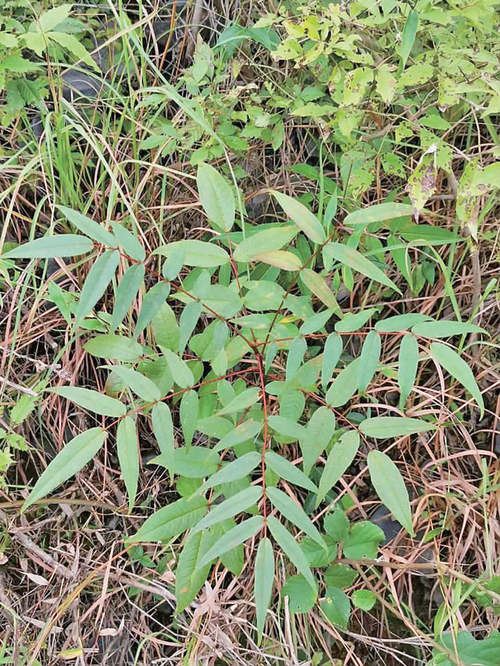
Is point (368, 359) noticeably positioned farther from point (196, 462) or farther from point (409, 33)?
point (409, 33)

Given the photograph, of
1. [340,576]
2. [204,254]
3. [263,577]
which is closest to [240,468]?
[263,577]

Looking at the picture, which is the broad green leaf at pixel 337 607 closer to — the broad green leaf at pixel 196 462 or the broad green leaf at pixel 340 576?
the broad green leaf at pixel 340 576

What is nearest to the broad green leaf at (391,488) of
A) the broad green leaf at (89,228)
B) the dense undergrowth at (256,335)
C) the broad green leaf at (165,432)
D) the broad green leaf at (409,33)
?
the dense undergrowth at (256,335)

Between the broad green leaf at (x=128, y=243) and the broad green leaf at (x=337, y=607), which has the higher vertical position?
the broad green leaf at (x=128, y=243)

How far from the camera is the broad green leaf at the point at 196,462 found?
109cm

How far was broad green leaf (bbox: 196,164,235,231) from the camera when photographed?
1006 mm

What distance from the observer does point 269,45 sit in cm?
136

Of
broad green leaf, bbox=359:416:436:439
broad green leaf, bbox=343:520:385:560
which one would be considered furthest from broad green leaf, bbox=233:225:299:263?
broad green leaf, bbox=343:520:385:560

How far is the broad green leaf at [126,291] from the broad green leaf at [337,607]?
29.6 inches

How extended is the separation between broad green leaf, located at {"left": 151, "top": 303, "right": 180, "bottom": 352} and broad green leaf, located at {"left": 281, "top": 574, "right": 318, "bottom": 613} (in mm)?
537

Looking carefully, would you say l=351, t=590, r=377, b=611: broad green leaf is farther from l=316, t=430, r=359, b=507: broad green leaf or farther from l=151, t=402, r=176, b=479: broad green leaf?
l=151, t=402, r=176, b=479: broad green leaf

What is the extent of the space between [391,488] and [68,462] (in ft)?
1.71

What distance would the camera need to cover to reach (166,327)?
115cm

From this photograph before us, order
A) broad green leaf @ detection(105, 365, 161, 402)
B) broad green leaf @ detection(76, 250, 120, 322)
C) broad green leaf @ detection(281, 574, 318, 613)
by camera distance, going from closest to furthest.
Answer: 1. broad green leaf @ detection(76, 250, 120, 322)
2. broad green leaf @ detection(105, 365, 161, 402)
3. broad green leaf @ detection(281, 574, 318, 613)
